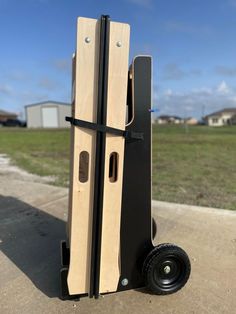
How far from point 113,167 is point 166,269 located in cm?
87

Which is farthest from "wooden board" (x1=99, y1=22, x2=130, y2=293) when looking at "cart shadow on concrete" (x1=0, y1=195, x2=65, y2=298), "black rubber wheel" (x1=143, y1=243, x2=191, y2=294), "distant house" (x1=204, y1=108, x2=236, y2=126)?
"distant house" (x1=204, y1=108, x2=236, y2=126)

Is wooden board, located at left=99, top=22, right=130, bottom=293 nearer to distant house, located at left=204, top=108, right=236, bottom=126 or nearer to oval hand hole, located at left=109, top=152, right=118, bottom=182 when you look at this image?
oval hand hole, located at left=109, top=152, right=118, bottom=182

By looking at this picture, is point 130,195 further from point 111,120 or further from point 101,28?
point 101,28

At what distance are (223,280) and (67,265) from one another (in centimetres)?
127

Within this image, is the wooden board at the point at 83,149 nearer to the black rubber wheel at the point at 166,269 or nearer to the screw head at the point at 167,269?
the black rubber wheel at the point at 166,269

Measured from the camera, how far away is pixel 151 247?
2.61 metres

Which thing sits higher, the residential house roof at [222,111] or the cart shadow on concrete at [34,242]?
the residential house roof at [222,111]

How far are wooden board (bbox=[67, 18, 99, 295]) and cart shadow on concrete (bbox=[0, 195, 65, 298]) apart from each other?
1.11 ft

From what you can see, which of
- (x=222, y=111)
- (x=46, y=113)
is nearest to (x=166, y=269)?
(x=46, y=113)

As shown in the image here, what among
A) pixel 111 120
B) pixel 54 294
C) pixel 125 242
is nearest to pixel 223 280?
pixel 125 242

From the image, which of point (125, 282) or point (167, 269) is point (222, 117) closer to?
point (167, 269)

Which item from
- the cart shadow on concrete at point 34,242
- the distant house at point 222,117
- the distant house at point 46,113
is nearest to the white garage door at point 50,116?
the distant house at point 46,113

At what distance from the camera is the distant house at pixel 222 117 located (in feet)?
331

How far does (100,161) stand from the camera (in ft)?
7.56
